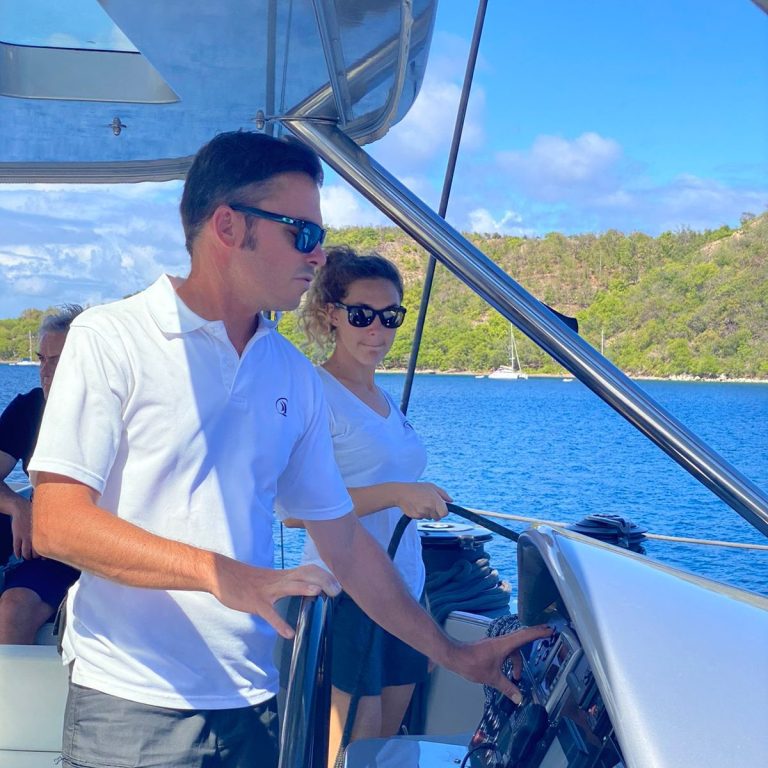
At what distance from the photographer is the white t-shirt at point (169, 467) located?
4.61ft

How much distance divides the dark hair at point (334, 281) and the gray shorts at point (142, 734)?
1291 mm

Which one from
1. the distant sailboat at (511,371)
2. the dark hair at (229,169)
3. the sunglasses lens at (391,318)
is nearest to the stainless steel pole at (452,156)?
the sunglasses lens at (391,318)

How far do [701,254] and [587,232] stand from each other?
11.3 m

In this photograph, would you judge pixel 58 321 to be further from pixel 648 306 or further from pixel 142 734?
pixel 648 306

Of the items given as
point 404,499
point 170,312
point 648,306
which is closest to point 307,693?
point 170,312

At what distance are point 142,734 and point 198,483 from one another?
358 mm

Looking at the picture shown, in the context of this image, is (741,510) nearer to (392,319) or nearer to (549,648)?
(549,648)

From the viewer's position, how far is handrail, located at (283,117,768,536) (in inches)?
76.4

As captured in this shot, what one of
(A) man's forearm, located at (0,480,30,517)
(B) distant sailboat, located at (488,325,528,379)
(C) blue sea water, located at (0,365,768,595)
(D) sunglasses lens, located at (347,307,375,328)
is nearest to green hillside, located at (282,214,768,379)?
(B) distant sailboat, located at (488,325,528,379)

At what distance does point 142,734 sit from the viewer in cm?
147

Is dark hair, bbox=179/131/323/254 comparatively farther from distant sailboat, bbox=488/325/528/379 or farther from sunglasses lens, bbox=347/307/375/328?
distant sailboat, bbox=488/325/528/379

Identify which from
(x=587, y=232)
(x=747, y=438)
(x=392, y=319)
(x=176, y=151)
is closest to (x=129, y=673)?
(x=392, y=319)

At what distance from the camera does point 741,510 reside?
194 cm

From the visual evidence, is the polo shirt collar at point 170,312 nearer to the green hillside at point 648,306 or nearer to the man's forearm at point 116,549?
the man's forearm at point 116,549
